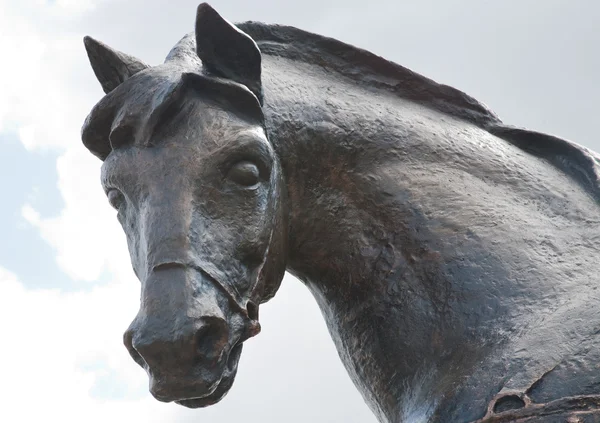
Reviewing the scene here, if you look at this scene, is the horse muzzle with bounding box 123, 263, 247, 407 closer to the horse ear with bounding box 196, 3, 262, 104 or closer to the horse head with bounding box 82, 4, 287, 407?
the horse head with bounding box 82, 4, 287, 407

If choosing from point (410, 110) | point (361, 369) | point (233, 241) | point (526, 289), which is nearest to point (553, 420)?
point (526, 289)

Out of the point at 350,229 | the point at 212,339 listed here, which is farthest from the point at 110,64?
the point at 212,339

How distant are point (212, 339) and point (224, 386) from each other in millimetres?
213

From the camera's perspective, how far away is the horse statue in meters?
2.60

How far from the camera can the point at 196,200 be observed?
2.76 m

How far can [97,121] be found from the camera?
3.10 m

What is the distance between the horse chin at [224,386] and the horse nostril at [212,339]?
13 centimetres

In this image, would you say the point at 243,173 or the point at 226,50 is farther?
the point at 226,50

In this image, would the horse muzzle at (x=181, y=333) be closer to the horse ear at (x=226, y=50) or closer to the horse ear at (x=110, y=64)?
the horse ear at (x=226, y=50)

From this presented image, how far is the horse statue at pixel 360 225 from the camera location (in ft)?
8.53

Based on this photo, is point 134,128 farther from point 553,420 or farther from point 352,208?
point 553,420

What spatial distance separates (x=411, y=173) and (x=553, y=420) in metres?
0.97

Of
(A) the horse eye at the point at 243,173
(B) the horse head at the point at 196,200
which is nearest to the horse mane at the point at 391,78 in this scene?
(B) the horse head at the point at 196,200

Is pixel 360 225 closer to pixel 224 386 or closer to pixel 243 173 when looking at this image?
pixel 243 173
